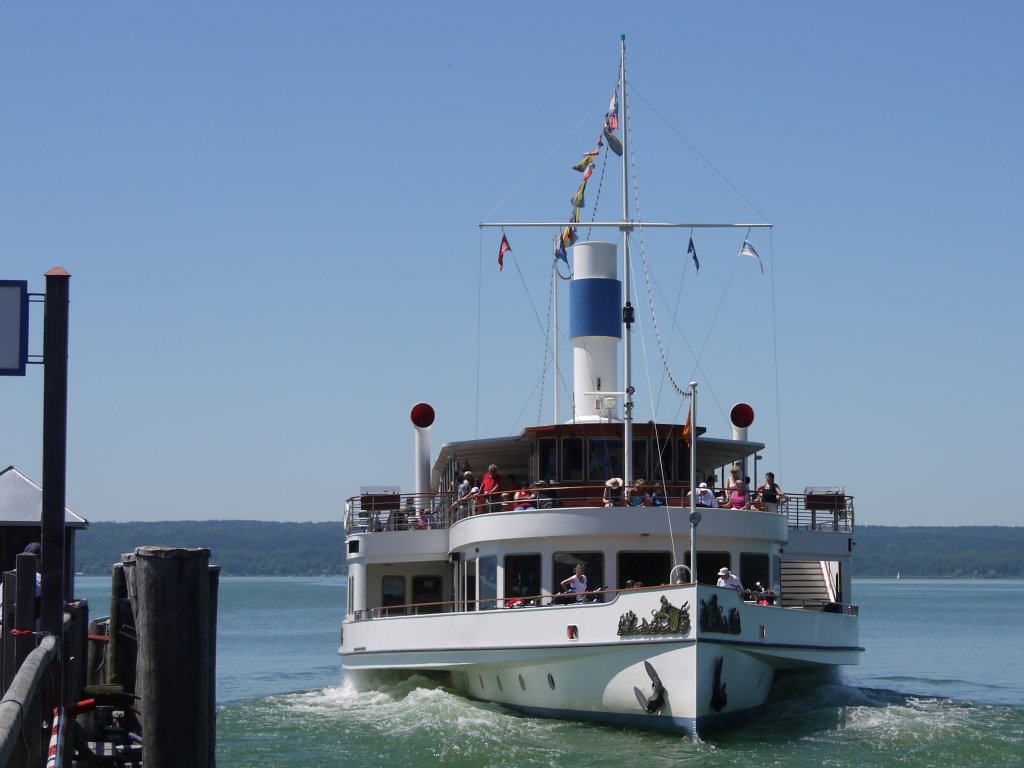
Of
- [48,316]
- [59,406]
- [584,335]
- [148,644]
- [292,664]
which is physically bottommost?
[292,664]

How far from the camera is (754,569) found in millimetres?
22000

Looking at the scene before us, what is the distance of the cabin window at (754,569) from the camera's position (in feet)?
71.7

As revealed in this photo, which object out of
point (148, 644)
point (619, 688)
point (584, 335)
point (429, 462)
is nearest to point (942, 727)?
point (619, 688)

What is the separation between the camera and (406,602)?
1006 inches

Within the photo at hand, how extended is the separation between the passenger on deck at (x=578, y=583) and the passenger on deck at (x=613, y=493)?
3.70 feet

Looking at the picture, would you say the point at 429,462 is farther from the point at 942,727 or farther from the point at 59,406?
the point at 59,406

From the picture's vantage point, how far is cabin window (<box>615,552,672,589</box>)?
21047 mm

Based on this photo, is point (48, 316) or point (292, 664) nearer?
point (48, 316)

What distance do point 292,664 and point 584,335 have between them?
2065 cm

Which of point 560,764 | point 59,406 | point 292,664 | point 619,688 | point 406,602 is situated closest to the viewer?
point 59,406

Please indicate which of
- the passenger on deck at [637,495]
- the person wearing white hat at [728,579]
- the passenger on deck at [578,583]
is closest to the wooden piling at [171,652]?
the passenger on deck at [578,583]

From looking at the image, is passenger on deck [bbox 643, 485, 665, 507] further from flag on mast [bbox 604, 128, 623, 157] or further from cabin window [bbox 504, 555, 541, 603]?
flag on mast [bbox 604, 128, 623, 157]

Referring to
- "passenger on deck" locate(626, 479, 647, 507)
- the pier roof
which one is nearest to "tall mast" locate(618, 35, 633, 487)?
"passenger on deck" locate(626, 479, 647, 507)

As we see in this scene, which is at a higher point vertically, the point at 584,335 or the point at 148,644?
the point at 584,335
